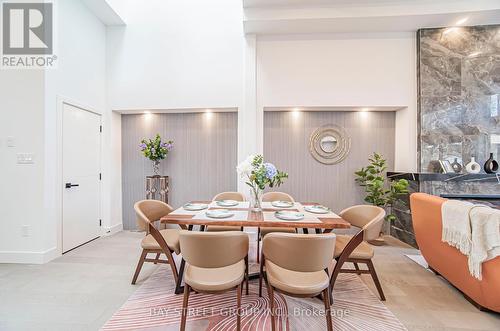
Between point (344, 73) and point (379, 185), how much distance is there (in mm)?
1907

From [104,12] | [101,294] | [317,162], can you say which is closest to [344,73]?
[317,162]

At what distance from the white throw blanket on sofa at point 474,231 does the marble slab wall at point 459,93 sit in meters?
1.95

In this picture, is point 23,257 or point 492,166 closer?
point 23,257

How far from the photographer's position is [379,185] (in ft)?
11.7

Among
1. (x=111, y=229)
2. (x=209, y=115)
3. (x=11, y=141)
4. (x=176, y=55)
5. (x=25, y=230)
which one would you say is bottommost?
(x=111, y=229)

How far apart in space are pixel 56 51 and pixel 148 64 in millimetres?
1276

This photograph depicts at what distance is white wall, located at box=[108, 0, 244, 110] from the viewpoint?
3906 millimetres

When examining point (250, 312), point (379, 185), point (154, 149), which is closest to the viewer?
point (250, 312)

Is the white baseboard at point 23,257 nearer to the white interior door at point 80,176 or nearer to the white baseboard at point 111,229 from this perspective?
the white interior door at point 80,176

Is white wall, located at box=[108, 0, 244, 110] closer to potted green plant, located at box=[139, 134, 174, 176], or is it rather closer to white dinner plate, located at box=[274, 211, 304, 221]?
potted green plant, located at box=[139, 134, 174, 176]

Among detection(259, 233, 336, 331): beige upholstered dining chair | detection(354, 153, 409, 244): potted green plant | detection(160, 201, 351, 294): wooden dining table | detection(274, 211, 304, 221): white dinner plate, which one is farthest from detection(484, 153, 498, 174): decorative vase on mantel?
detection(259, 233, 336, 331): beige upholstered dining chair

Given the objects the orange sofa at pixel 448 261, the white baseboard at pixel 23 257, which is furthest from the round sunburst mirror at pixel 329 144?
the white baseboard at pixel 23 257

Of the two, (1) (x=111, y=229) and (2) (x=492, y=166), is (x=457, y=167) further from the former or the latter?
(1) (x=111, y=229)

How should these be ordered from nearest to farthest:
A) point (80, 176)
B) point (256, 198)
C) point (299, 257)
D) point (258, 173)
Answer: point (299, 257) → point (258, 173) → point (256, 198) → point (80, 176)
